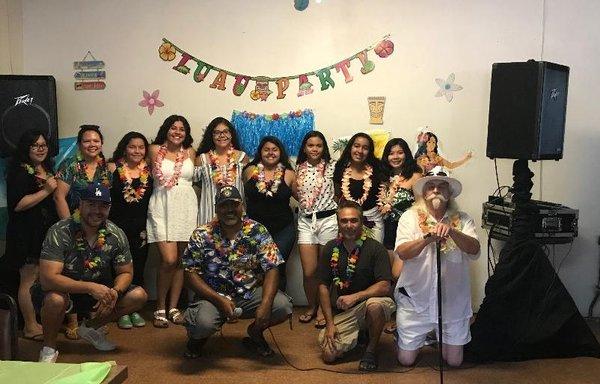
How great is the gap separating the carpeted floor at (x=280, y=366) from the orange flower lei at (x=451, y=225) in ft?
2.31

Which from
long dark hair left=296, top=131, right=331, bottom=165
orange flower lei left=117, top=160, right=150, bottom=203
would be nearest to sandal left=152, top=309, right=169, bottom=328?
orange flower lei left=117, top=160, right=150, bottom=203

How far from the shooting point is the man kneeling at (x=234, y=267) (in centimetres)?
317

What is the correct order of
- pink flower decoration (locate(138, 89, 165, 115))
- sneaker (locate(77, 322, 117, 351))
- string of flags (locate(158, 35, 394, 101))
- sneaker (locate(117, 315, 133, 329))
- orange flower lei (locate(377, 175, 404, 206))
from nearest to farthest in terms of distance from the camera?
sneaker (locate(77, 322, 117, 351)) < sneaker (locate(117, 315, 133, 329)) < orange flower lei (locate(377, 175, 404, 206)) < string of flags (locate(158, 35, 394, 101)) < pink flower decoration (locate(138, 89, 165, 115))

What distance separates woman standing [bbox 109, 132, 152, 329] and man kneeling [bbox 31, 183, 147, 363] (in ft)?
2.01

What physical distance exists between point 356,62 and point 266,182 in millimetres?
1189

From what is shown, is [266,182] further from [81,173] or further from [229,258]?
[81,173]

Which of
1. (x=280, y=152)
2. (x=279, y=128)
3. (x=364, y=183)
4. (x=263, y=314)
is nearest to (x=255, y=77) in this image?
(x=279, y=128)

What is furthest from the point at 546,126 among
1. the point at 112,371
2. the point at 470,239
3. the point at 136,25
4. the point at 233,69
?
the point at 136,25

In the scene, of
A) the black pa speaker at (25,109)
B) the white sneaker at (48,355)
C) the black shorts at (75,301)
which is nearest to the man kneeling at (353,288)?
the black shorts at (75,301)

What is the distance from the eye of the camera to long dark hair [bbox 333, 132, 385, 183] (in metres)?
3.91

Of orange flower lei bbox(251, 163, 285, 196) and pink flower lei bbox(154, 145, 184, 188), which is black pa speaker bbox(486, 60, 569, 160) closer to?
orange flower lei bbox(251, 163, 285, 196)

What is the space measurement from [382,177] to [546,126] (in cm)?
115

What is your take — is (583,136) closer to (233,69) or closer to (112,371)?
(233,69)

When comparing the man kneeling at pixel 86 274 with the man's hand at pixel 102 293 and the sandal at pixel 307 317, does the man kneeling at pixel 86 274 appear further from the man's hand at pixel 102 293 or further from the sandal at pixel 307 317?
the sandal at pixel 307 317
